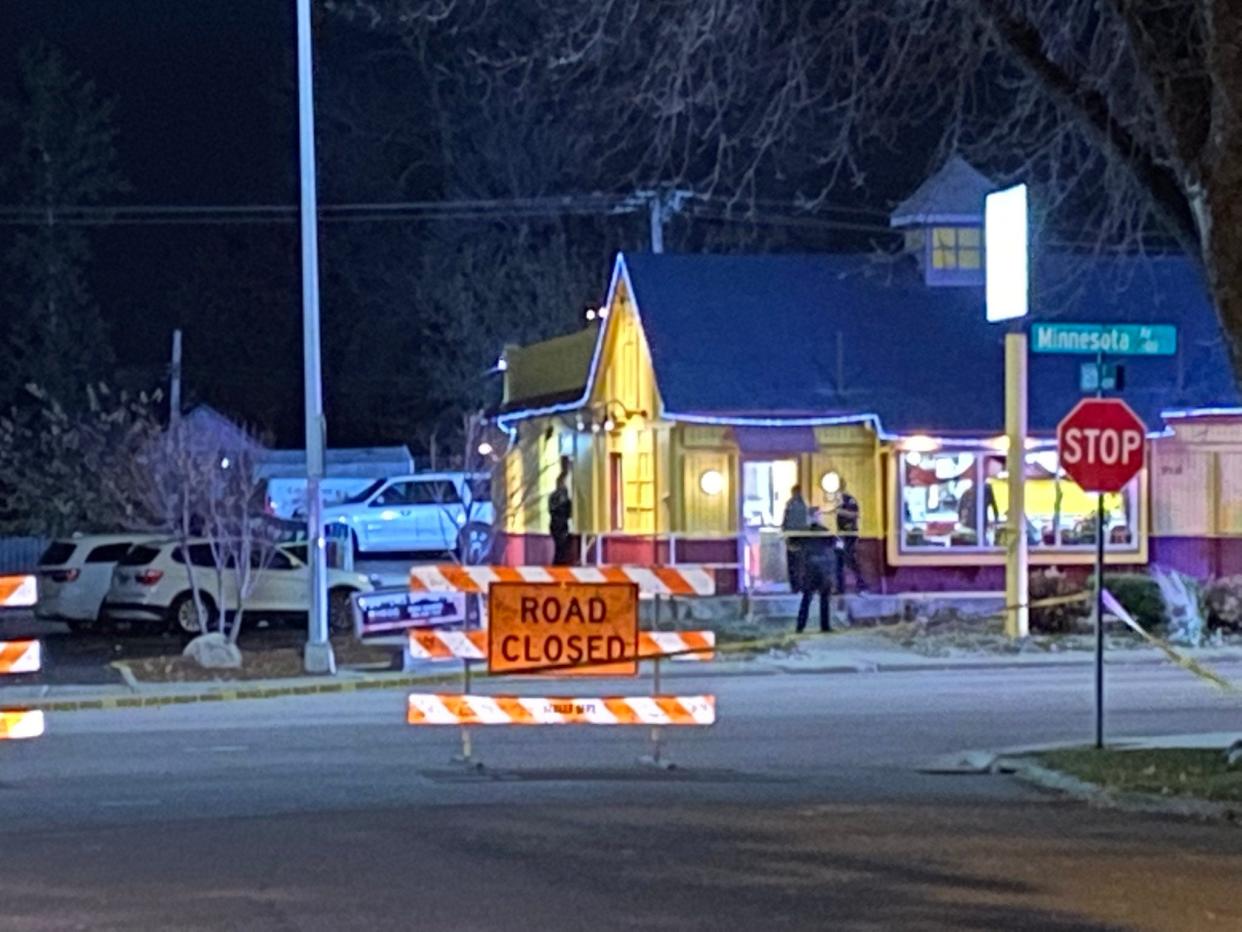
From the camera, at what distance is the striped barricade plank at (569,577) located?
1506 centimetres

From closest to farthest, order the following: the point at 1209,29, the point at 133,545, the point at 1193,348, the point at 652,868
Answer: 1. the point at 652,868
2. the point at 1209,29
3. the point at 133,545
4. the point at 1193,348

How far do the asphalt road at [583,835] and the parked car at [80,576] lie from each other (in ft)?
36.1

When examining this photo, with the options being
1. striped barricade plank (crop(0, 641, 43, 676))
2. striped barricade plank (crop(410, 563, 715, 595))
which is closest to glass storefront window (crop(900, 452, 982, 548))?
striped barricade plank (crop(410, 563, 715, 595))

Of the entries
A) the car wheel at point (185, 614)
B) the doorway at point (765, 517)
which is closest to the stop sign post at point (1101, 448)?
the doorway at point (765, 517)

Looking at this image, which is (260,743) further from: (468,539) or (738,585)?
(738,585)

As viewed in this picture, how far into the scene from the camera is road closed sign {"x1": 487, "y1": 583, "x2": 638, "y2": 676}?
48.1 feet

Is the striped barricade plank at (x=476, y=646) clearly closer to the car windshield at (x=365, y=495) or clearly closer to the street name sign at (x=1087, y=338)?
the street name sign at (x=1087, y=338)

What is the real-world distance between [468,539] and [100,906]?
58.0 ft

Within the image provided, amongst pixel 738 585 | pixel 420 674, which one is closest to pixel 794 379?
pixel 738 585

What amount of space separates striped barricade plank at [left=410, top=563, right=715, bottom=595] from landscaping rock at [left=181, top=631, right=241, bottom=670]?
8.53 metres

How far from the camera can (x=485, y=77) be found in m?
16.3

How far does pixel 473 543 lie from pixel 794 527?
511 cm

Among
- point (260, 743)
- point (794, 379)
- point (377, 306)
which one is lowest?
point (260, 743)

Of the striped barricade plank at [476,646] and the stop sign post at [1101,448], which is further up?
the stop sign post at [1101,448]
